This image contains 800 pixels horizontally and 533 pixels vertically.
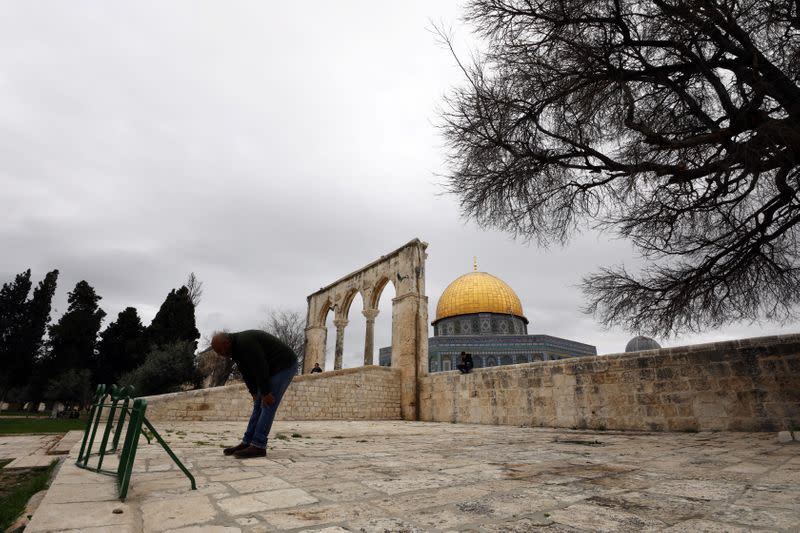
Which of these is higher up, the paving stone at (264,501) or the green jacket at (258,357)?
the green jacket at (258,357)

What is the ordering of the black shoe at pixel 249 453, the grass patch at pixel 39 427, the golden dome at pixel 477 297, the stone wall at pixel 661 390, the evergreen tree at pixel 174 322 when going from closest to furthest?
the black shoe at pixel 249 453
the stone wall at pixel 661 390
the grass patch at pixel 39 427
the evergreen tree at pixel 174 322
the golden dome at pixel 477 297

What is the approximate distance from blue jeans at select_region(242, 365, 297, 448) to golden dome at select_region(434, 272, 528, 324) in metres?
30.8

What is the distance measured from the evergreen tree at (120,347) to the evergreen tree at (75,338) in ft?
2.34

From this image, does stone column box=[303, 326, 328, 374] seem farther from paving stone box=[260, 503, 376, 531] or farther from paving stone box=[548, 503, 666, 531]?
paving stone box=[548, 503, 666, 531]

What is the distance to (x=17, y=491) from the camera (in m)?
3.07

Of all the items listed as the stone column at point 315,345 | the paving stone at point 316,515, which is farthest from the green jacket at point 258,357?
the stone column at point 315,345

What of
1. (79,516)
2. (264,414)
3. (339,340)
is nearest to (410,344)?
(339,340)

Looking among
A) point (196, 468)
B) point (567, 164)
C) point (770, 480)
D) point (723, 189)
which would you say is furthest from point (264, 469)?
point (723, 189)

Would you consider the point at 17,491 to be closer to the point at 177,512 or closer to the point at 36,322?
the point at 177,512

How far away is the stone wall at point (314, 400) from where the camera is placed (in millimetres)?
10258

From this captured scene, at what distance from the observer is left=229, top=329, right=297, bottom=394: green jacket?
4.12m

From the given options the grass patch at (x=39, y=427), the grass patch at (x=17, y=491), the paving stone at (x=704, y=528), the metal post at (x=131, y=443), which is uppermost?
the metal post at (x=131, y=443)

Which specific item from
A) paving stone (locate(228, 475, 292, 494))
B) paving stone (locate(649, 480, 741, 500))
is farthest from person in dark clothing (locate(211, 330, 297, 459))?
paving stone (locate(649, 480, 741, 500))

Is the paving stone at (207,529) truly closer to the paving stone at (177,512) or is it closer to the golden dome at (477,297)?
the paving stone at (177,512)
